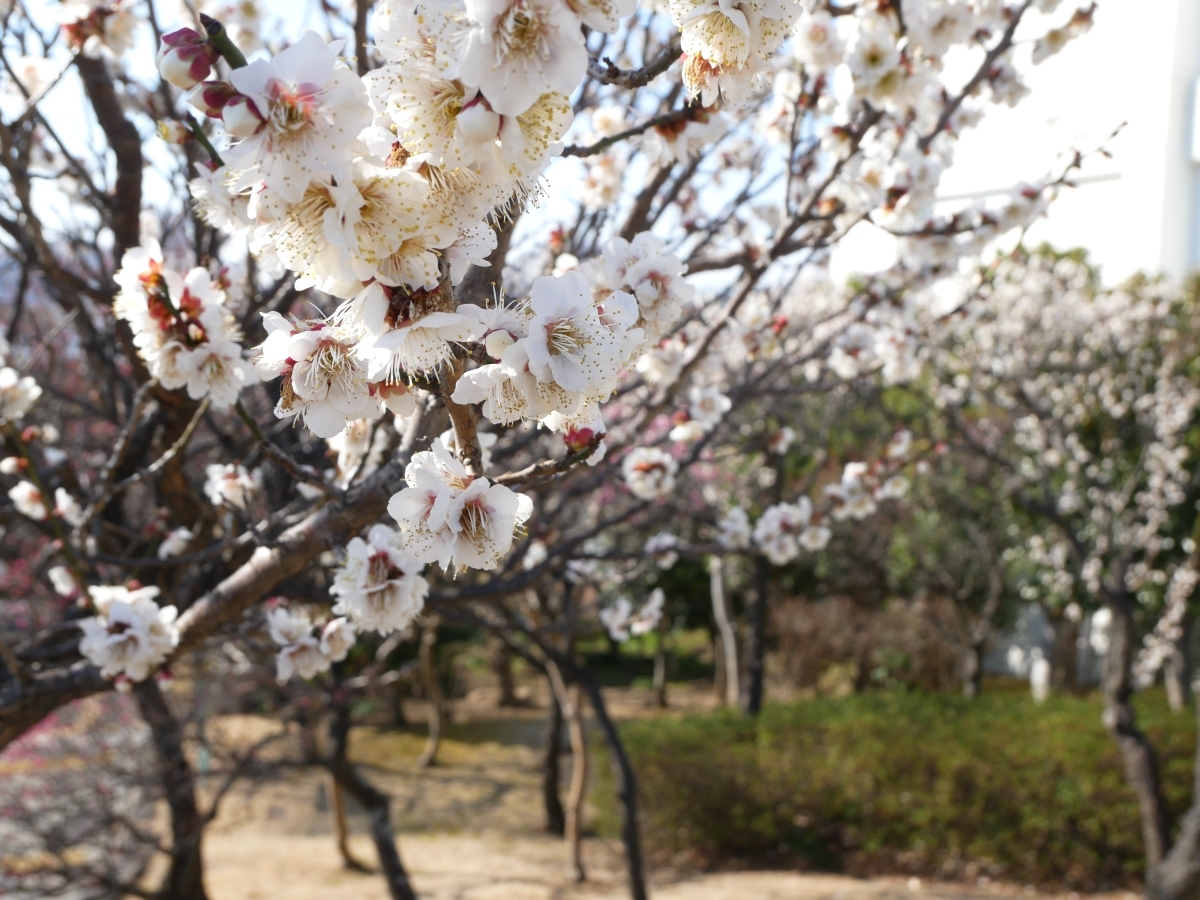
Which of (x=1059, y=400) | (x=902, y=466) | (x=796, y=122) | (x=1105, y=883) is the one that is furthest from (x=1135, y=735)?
(x=796, y=122)

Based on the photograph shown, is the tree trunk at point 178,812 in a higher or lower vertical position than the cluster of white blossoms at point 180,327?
lower

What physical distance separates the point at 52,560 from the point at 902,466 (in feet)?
10.4

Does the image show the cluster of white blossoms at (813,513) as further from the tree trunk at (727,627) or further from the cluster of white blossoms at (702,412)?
the tree trunk at (727,627)

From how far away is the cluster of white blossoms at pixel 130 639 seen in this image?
155cm

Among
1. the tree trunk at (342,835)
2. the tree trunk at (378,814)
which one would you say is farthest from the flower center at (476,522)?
the tree trunk at (342,835)

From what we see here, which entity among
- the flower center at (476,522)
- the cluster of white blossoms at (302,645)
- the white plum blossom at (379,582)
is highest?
the flower center at (476,522)

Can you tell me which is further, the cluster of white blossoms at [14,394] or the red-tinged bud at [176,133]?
the cluster of white blossoms at [14,394]

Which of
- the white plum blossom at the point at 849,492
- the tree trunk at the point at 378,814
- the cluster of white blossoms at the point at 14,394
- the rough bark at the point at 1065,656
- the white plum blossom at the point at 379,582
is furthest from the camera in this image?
the rough bark at the point at 1065,656

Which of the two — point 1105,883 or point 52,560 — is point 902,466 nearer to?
point 52,560

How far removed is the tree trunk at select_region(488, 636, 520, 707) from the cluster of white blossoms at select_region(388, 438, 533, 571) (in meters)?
9.17

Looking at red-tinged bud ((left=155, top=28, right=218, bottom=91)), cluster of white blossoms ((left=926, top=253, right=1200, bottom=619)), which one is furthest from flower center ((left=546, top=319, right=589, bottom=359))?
cluster of white blossoms ((left=926, top=253, right=1200, bottom=619))

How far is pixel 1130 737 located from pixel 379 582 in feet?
16.8

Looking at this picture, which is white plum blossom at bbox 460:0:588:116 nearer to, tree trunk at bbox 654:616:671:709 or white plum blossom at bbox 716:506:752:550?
white plum blossom at bbox 716:506:752:550

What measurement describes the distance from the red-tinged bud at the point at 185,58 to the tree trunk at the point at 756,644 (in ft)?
23.8
